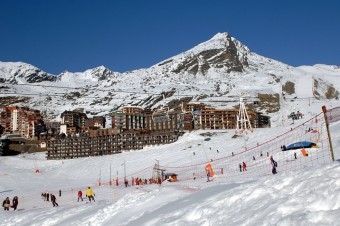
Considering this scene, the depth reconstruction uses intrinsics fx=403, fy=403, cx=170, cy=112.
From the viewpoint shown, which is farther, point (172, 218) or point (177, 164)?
point (177, 164)

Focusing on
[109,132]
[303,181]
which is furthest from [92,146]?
[303,181]

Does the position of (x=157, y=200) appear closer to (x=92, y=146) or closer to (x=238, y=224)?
(x=238, y=224)

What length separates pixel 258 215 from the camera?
835cm

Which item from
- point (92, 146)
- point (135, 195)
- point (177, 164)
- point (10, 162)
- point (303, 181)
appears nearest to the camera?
point (303, 181)

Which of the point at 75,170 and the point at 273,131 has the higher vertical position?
the point at 273,131

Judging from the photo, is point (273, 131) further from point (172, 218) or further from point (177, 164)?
point (172, 218)

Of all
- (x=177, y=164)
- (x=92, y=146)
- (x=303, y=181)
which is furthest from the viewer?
(x=92, y=146)

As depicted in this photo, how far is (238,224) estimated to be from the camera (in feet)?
27.4

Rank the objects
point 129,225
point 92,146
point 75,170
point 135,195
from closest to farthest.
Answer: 1. point 129,225
2. point 135,195
3. point 75,170
4. point 92,146

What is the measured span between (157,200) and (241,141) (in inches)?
2841

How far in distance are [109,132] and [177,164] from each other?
80.7 meters

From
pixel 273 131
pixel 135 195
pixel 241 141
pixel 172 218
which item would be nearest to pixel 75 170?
pixel 241 141

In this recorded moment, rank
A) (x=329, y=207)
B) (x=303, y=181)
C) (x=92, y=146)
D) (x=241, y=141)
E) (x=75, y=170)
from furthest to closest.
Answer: (x=92, y=146), (x=75, y=170), (x=241, y=141), (x=303, y=181), (x=329, y=207)

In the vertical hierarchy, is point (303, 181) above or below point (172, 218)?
above
